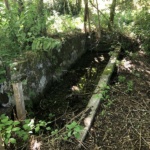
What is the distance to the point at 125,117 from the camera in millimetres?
3719

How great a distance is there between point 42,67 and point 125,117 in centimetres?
224

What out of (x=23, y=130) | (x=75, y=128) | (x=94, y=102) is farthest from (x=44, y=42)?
(x=75, y=128)

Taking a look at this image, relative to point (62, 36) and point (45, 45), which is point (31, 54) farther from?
point (62, 36)

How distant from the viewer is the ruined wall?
4212 millimetres

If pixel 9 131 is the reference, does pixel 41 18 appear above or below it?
above

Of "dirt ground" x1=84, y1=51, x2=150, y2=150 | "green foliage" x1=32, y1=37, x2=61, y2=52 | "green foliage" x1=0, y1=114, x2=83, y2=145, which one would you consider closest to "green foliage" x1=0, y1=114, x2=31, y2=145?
"green foliage" x1=0, y1=114, x2=83, y2=145

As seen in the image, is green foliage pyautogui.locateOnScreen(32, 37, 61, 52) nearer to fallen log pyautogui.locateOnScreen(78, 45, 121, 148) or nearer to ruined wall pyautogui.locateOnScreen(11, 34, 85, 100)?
ruined wall pyautogui.locateOnScreen(11, 34, 85, 100)

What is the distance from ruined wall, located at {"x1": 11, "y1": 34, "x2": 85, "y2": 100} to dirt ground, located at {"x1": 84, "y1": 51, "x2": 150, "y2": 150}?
1519 mm

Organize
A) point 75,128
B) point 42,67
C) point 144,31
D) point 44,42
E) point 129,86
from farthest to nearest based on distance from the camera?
point 144,31
point 42,67
point 129,86
point 44,42
point 75,128

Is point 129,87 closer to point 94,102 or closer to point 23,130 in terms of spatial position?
point 94,102

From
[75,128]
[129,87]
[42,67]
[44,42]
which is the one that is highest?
[44,42]

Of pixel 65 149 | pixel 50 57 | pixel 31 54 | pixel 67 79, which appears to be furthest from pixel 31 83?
pixel 65 149

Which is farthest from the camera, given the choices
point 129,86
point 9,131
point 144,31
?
point 144,31

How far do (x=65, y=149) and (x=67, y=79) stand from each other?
293 cm
